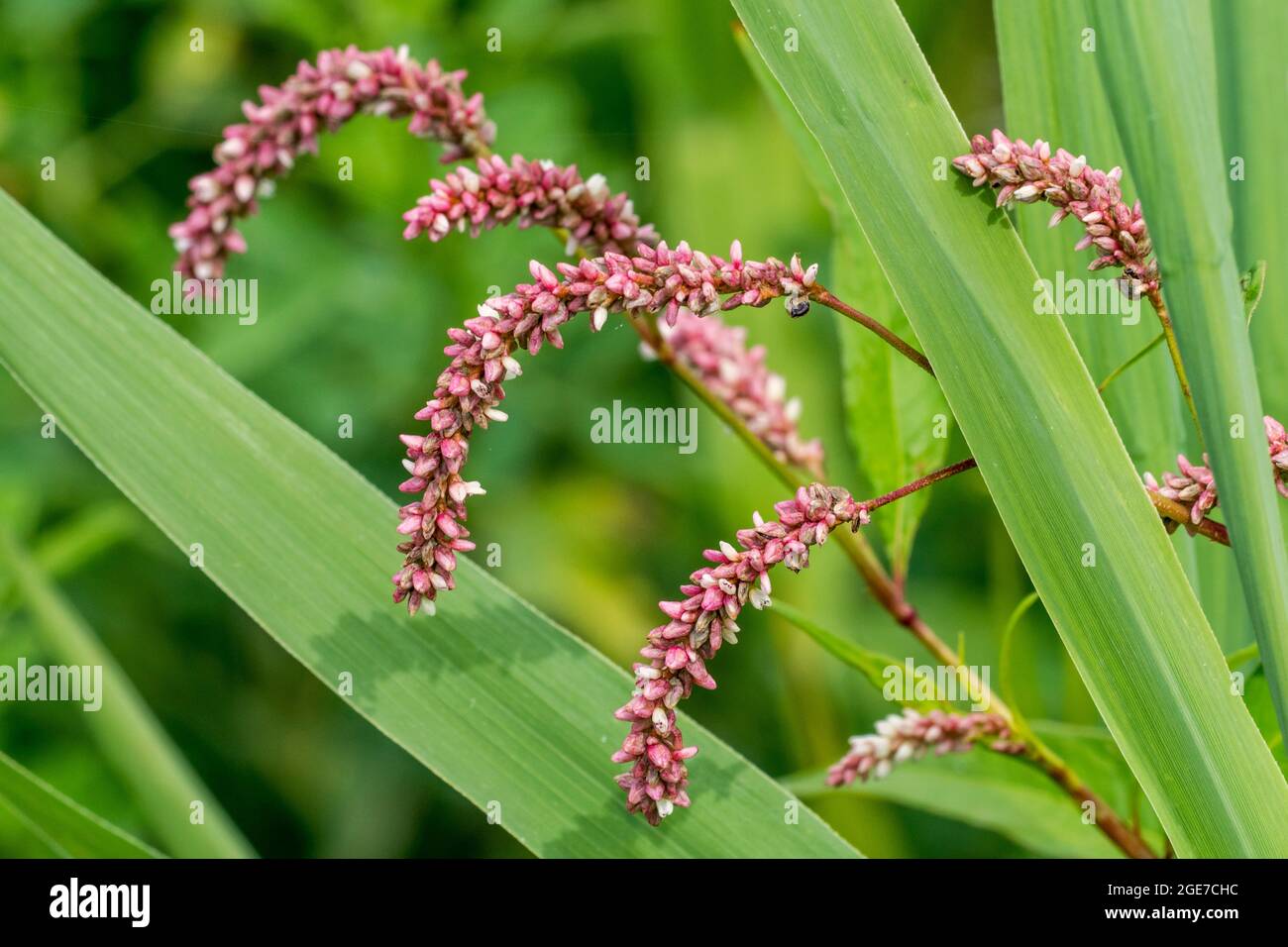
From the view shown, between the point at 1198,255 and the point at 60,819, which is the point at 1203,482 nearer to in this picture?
the point at 1198,255

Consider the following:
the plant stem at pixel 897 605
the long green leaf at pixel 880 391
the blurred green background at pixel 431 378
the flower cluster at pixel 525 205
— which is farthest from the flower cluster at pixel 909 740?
the blurred green background at pixel 431 378

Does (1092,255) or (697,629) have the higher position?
(1092,255)

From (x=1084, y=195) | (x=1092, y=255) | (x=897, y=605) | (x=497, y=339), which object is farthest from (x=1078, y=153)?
(x=497, y=339)

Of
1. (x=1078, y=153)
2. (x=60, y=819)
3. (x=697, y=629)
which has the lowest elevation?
(x=60, y=819)

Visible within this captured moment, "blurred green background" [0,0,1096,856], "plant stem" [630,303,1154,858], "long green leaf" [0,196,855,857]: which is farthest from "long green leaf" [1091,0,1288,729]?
"blurred green background" [0,0,1096,856]

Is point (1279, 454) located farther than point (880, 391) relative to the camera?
No

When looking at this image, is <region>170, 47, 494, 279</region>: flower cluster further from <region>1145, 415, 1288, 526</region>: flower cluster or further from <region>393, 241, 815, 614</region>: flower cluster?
<region>1145, 415, 1288, 526</region>: flower cluster
